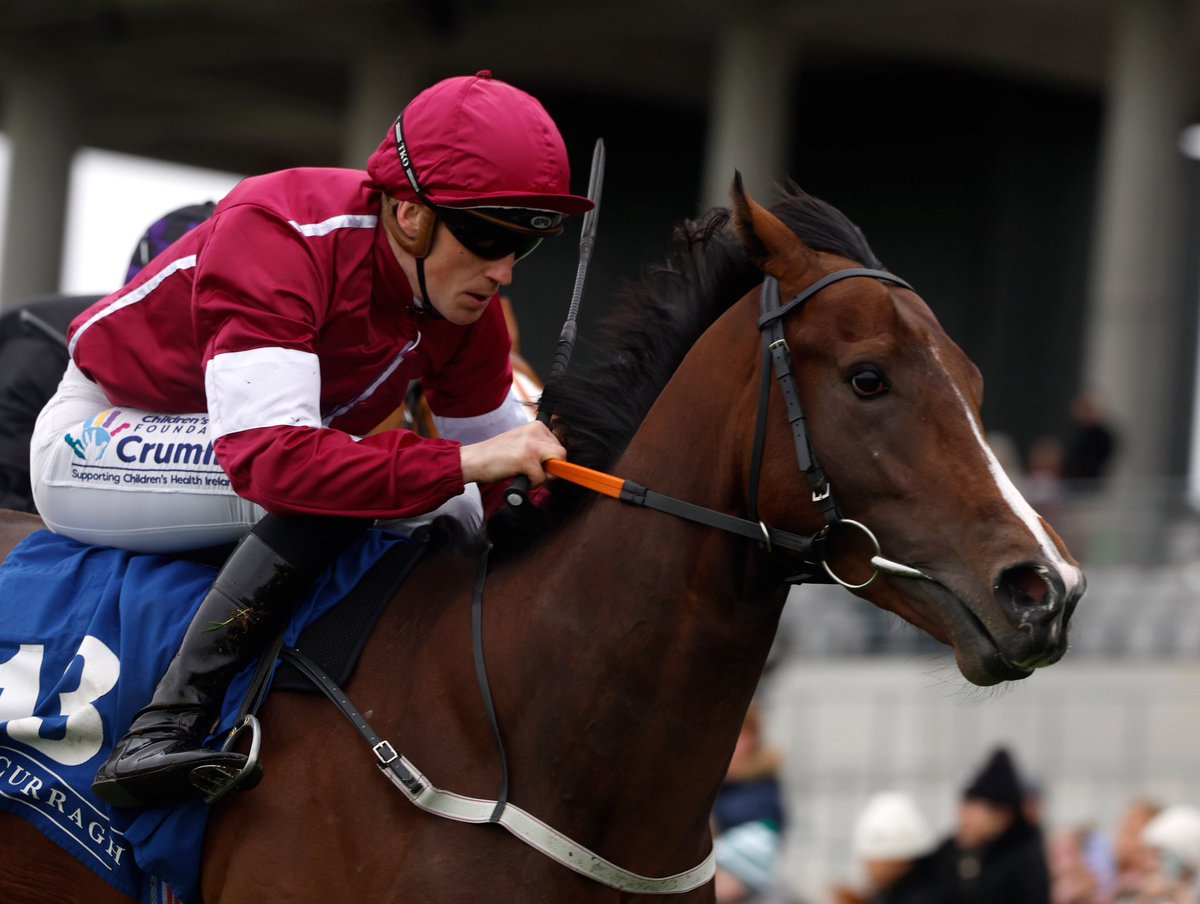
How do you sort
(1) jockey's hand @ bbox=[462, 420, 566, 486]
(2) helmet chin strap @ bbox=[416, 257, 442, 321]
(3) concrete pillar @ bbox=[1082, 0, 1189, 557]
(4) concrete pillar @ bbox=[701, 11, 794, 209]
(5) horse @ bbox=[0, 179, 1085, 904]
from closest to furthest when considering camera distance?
(5) horse @ bbox=[0, 179, 1085, 904]
(1) jockey's hand @ bbox=[462, 420, 566, 486]
(2) helmet chin strap @ bbox=[416, 257, 442, 321]
(3) concrete pillar @ bbox=[1082, 0, 1189, 557]
(4) concrete pillar @ bbox=[701, 11, 794, 209]

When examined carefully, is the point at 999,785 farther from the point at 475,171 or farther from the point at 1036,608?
the point at 475,171

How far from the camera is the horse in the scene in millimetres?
3109

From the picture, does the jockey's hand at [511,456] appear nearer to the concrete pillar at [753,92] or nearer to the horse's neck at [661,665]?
the horse's neck at [661,665]

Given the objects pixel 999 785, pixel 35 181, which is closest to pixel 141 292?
pixel 999 785

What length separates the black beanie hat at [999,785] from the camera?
6.76 meters

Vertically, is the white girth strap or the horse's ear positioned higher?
the horse's ear

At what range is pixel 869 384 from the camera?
3.14 m

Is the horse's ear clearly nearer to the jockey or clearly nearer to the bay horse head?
the bay horse head

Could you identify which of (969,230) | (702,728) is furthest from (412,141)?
(969,230)

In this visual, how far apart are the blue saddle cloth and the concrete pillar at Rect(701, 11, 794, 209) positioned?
16482 millimetres

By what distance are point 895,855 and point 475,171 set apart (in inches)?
174

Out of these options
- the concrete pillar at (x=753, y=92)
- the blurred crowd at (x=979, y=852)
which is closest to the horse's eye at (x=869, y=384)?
the blurred crowd at (x=979, y=852)

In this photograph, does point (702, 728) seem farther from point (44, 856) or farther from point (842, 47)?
point (842, 47)

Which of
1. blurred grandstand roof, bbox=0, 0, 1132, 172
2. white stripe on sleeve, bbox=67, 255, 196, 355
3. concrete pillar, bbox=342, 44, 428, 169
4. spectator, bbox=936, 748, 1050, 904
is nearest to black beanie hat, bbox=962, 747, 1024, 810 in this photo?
spectator, bbox=936, 748, 1050, 904
